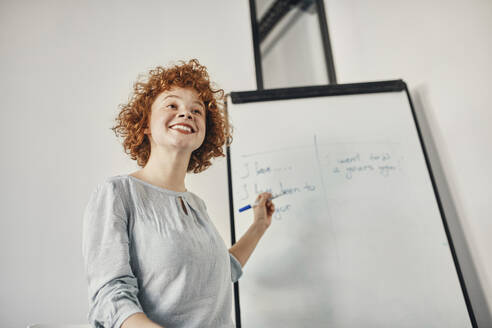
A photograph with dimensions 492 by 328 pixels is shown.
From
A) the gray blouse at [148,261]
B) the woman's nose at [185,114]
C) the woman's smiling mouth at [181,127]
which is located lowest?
the gray blouse at [148,261]

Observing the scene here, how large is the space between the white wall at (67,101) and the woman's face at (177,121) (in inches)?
14.6

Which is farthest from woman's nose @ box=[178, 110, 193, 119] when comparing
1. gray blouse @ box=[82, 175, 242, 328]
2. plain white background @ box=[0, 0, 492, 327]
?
plain white background @ box=[0, 0, 492, 327]

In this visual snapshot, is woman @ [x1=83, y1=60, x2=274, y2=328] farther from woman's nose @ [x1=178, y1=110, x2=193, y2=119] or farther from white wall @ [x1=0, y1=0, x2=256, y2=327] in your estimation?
white wall @ [x1=0, y1=0, x2=256, y2=327]

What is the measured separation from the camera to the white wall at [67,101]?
2.97 feet

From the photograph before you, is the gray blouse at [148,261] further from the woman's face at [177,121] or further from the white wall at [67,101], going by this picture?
the white wall at [67,101]

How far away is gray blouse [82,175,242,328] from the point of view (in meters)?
0.47

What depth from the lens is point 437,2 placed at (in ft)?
3.23

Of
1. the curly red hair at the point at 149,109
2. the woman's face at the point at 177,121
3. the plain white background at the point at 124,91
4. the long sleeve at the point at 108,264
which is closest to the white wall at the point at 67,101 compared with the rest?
the plain white background at the point at 124,91

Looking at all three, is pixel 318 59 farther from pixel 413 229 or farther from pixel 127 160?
pixel 127 160

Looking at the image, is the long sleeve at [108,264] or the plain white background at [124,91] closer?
the long sleeve at [108,264]

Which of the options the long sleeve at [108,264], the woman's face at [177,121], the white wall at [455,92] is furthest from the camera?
the white wall at [455,92]

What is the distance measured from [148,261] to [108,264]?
0.24ft

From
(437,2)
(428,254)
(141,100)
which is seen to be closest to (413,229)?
(428,254)

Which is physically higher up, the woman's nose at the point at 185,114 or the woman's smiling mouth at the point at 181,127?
the woman's nose at the point at 185,114
